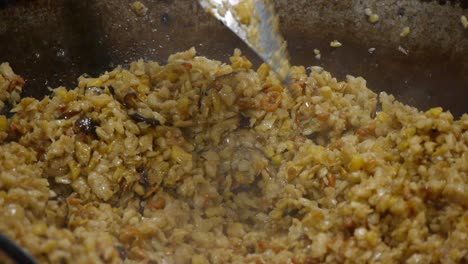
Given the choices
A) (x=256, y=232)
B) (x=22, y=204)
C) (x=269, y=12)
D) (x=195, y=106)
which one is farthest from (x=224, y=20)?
(x=22, y=204)

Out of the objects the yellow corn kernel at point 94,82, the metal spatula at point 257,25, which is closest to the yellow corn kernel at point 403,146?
the metal spatula at point 257,25

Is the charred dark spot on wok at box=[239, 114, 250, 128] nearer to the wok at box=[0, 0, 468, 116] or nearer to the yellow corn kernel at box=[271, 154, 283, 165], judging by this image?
the yellow corn kernel at box=[271, 154, 283, 165]

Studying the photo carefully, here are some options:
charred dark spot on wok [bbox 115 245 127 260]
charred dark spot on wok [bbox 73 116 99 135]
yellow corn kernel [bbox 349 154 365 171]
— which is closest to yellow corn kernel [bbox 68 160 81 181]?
charred dark spot on wok [bbox 73 116 99 135]

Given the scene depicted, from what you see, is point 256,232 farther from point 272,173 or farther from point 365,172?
point 365,172

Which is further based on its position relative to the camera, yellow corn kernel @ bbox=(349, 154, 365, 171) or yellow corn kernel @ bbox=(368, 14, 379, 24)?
yellow corn kernel @ bbox=(368, 14, 379, 24)

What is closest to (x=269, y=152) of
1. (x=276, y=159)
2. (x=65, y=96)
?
(x=276, y=159)

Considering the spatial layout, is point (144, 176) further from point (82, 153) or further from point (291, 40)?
point (291, 40)
